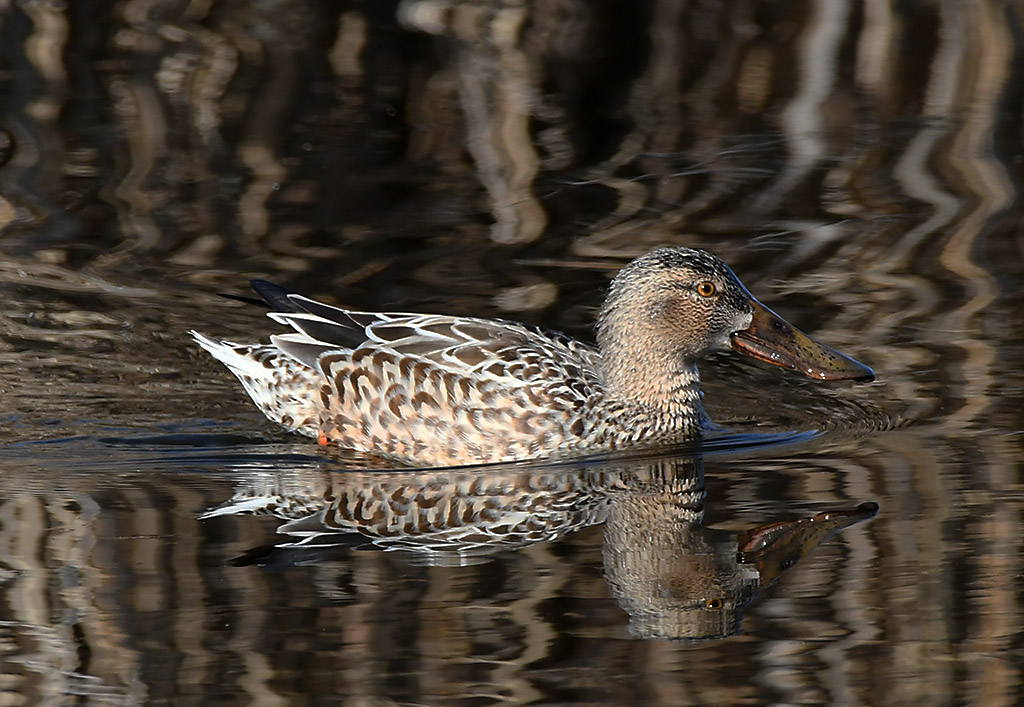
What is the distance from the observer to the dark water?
556 centimetres

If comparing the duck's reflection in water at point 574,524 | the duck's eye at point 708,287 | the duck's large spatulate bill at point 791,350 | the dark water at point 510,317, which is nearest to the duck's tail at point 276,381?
the dark water at point 510,317

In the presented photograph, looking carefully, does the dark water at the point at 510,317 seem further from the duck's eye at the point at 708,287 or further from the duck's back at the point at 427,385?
the duck's eye at the point at 708,287

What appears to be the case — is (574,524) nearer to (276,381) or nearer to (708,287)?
(708,287)

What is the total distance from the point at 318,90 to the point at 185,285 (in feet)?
16.6

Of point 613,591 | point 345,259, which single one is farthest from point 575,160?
point 613,591

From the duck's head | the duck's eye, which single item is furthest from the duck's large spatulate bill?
the duck's eye

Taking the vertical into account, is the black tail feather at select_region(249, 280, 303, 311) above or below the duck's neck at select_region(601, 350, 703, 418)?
above

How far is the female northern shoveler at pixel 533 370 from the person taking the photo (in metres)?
7.99

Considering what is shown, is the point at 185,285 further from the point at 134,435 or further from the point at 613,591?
the point at 613,591

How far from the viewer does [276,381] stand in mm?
8570

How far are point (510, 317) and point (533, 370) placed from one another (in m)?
1.71

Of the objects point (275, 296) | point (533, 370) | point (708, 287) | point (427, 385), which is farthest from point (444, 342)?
point (708, 287)

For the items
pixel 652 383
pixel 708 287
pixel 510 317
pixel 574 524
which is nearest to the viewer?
pixel 574 524

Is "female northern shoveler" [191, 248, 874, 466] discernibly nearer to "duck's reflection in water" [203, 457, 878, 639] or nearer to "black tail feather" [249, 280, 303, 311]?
"black tail feather" [249, 280, 303, 311]
